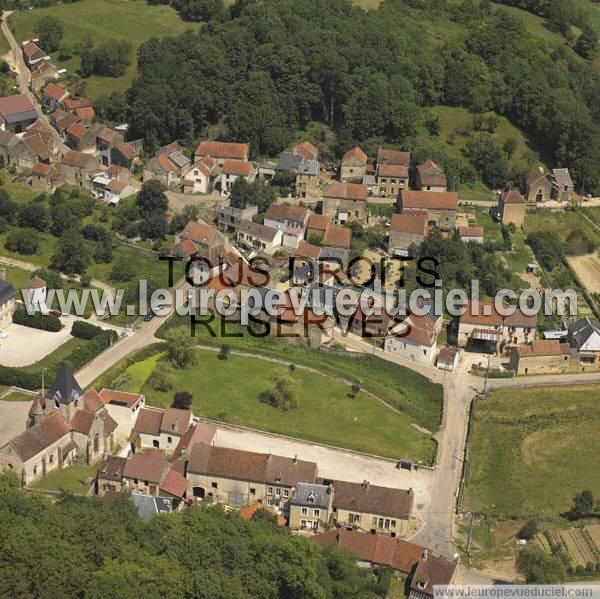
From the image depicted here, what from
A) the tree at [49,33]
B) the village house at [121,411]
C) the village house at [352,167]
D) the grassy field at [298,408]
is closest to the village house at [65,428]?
the village house at [121,411]

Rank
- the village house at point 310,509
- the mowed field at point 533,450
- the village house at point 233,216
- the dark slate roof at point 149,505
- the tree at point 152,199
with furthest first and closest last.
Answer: the village house at point 233,216 < the tree at point 152,199 < the mowed field at point 533,450 < the village house at point 310,509 < the dark slate roof at point 149,505

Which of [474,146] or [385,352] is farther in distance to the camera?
[474,146]

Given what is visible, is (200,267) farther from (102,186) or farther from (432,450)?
(432,450)

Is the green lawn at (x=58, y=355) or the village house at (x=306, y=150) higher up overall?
the village house at (x=306, y=150)

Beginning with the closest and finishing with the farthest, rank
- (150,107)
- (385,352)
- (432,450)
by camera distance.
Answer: (432,450), (385,352), (150,107)

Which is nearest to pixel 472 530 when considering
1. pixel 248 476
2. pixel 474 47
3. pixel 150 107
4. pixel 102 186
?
pixel 248 476

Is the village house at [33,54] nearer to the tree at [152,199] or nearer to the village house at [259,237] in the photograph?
the tree at [152,199]

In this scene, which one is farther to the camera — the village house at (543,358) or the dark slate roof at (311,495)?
the village house at (543,358)

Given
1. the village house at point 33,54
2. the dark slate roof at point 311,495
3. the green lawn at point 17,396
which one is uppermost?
the village house at point 33,54
